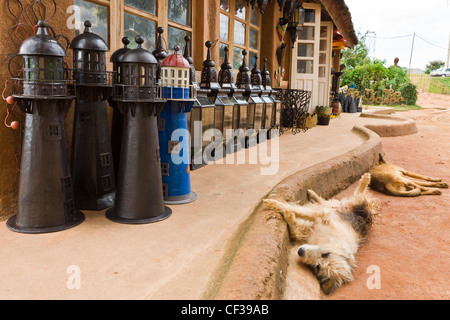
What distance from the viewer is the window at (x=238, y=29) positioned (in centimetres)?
585

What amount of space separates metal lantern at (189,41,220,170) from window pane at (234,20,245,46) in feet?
6.93

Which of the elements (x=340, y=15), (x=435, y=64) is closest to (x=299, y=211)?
(x=340, y=15)

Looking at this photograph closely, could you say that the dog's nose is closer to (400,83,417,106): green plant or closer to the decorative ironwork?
the decorative ironwork

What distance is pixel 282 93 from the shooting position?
740 centimetres

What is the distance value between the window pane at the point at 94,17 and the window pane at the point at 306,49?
624cm

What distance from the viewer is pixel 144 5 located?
3936 mm

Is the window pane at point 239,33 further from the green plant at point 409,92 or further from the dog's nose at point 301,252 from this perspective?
the green plant at point 409,92

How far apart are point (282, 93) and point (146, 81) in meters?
5.26

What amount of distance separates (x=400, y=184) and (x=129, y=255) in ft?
11.7

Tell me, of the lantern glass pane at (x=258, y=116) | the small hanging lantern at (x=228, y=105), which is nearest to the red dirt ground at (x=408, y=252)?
the small hanging lantern at (x=228, y=105)

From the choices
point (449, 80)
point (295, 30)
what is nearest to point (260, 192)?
point (295, 30)

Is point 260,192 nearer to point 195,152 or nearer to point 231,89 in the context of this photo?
point 195,152

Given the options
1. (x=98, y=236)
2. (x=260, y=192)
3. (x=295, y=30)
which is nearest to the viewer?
(x=98, y=236)
